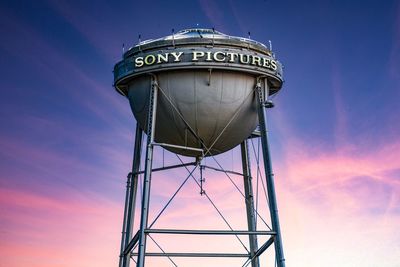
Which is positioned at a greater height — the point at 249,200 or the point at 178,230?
the point at 249,200

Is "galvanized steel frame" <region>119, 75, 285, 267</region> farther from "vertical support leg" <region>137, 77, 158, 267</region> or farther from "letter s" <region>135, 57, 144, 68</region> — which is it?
"letter s" <region>135, 57, 144, 68</region>

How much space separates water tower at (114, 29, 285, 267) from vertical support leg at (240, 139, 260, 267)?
1.46 meters

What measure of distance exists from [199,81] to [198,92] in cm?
48

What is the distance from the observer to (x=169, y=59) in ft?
64.1

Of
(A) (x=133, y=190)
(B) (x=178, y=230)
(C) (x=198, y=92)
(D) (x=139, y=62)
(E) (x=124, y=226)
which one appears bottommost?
(B) (x=178, y=230)

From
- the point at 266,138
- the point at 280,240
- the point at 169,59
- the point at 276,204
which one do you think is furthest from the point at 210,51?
the point at 280,240

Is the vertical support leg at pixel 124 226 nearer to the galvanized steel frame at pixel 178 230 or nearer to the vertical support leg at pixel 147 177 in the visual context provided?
the galvanized steel frame at pixel 178 230

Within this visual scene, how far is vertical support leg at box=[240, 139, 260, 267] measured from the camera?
75.1 ft

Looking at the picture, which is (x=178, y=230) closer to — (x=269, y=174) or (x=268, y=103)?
(x=269, y=174)

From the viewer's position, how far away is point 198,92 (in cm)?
1959

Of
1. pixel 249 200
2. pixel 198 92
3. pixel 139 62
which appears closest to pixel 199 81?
pixel 198 92

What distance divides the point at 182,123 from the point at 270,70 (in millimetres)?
4649

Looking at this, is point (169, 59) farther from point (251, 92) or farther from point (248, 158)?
point (248, 158)

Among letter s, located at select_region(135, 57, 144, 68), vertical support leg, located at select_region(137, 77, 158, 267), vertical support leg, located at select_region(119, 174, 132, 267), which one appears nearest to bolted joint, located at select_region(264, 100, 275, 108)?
vertical support leg, located at select_region(137, 77, 158, 267)
